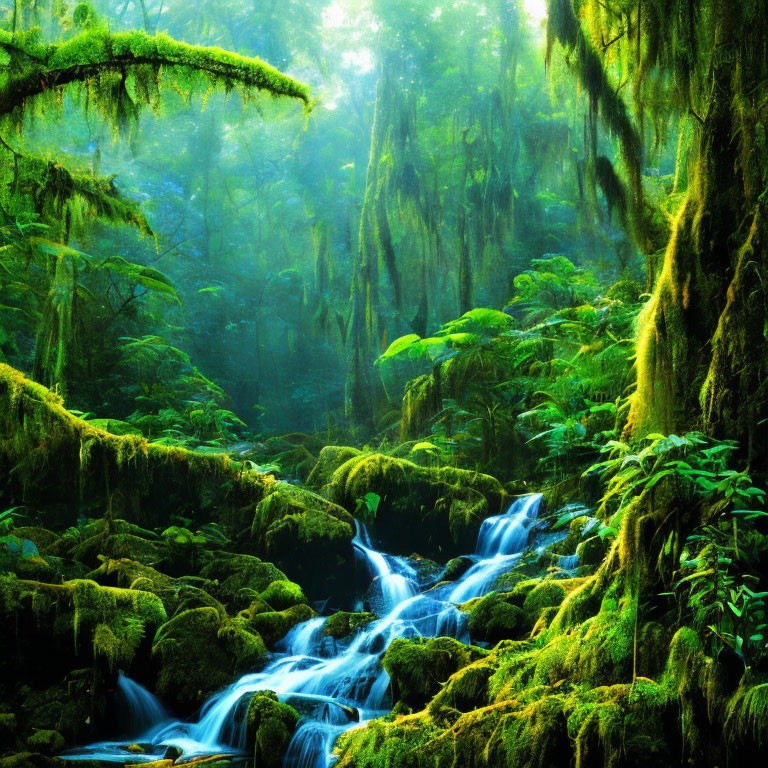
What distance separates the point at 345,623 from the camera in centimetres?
605

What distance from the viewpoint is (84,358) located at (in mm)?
11398

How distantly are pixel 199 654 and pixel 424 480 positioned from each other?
13.7 ft


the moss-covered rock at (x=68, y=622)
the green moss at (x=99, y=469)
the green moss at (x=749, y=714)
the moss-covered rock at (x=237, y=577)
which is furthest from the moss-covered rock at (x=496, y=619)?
the green moss at (x=99, y=469)

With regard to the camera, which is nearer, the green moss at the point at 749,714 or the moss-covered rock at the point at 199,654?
the green moss at the point at 749,714

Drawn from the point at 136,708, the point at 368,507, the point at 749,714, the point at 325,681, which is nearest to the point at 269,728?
the point at 325,681

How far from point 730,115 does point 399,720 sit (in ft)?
12.2

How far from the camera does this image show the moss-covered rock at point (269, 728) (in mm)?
4336

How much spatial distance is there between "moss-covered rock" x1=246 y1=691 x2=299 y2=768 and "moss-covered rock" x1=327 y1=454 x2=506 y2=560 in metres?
3.94

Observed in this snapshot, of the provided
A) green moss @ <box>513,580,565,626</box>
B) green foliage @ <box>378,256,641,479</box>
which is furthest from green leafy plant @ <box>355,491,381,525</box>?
green moss @ <box>513,580,565,626</box>

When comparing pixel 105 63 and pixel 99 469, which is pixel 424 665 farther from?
pixel 105 63

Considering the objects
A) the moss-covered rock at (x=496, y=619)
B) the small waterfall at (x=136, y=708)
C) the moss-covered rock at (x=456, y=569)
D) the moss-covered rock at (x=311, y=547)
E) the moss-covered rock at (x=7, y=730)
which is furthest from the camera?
the moss-covered rock at (x=311, y=547)

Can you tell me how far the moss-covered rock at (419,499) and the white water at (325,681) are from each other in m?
1.04

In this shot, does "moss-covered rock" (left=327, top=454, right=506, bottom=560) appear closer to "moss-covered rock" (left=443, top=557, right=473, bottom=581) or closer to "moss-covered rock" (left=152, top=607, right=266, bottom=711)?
"moss-covered rock" (left=443, top=557, right=473, bottom=581)

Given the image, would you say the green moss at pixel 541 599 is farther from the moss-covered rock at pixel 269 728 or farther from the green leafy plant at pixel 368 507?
the green leafy plant at pixel 368 507
